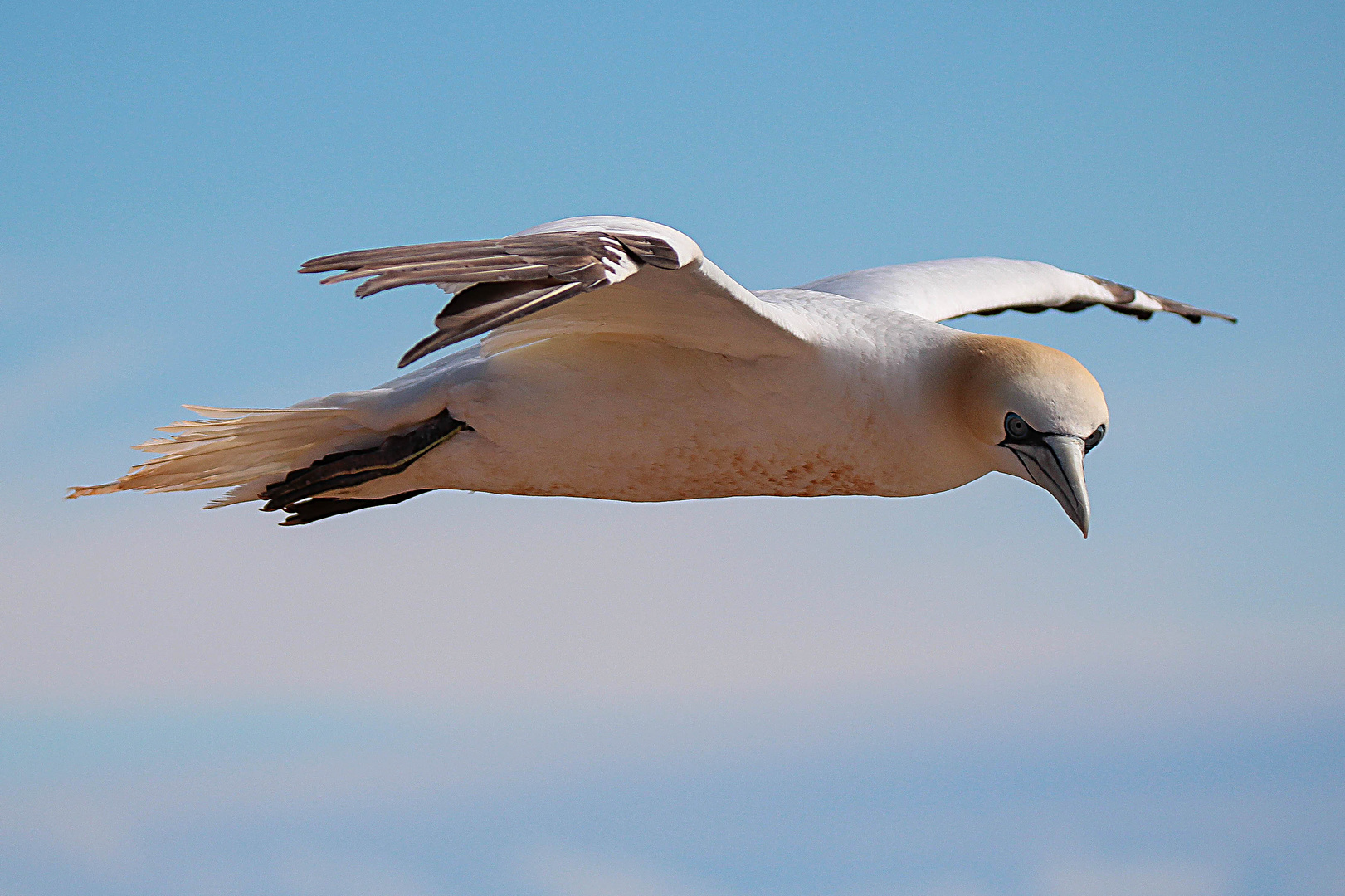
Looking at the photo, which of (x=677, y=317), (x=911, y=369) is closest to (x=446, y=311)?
(x=677, y=317)

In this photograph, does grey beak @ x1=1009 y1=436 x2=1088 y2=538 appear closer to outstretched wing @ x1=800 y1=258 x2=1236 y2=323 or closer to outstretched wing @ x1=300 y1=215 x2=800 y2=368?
outstretched wing @ x1=300 y1=215 x2=800 y2=368

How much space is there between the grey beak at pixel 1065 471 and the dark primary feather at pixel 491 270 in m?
1.68

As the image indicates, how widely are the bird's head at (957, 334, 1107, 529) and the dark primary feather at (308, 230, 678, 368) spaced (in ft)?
4.92

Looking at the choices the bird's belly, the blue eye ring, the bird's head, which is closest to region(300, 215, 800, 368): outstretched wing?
the bird's belly

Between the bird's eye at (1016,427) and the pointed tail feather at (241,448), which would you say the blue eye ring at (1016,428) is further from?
the pointed tail feather at (241,448)

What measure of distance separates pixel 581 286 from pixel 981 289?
3697 millimetres

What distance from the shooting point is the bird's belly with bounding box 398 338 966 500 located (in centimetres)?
547

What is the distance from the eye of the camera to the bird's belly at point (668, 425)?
5.47 meters

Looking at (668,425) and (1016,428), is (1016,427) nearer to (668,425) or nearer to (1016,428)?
(1016,428)

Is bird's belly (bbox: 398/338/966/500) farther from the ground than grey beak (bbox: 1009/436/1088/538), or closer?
farther from the ground

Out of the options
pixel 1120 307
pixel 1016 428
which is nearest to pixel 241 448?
pixel 1016 428

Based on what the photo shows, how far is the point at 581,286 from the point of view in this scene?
4.09 m

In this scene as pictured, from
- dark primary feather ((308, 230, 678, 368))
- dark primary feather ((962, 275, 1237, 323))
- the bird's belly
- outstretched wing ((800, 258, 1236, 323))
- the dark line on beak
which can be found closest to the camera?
dark primary feather ((308, 230, 678, 368))

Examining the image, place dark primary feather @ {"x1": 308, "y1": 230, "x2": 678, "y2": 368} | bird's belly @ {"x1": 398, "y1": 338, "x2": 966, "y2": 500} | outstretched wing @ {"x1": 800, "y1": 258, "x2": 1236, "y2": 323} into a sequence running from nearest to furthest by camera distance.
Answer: dark primary feather @ {"x1": 308, "y1": 230, "x2": 678, "y2": 368}
bird's belly @ {"x1": 398, "y1": 338, "x2": 966, "y2": 500}
outstretched wing @ {"x1": 800, "y1": 258, "x2": 1236, "y2": 323}
